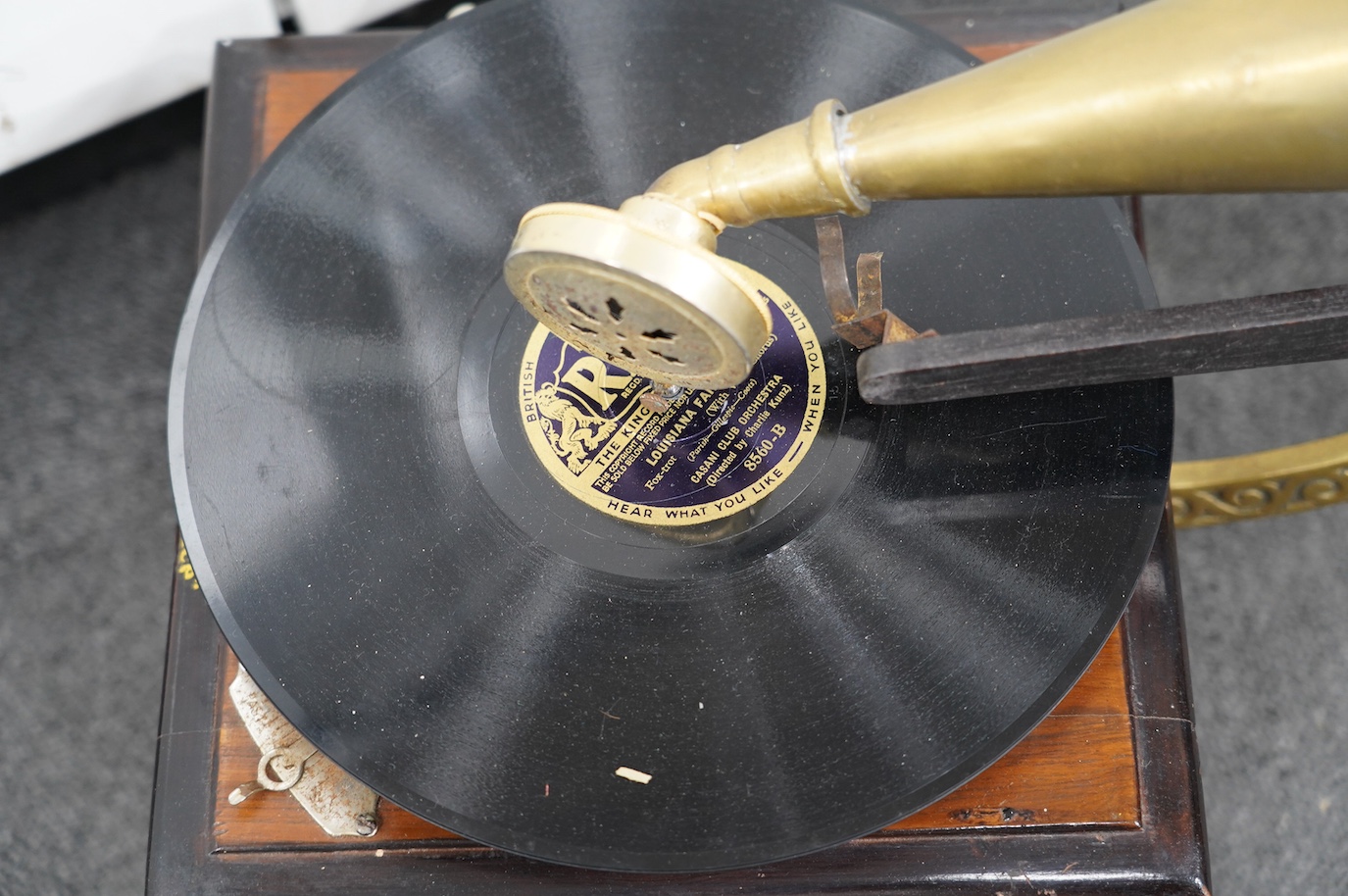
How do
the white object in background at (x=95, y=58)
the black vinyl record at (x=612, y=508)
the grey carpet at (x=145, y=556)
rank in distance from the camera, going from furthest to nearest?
the grey carpet at (x=145, y=556) < the white object in background at (x=95, y=58) < the black vinyl record at (x=612, y=508)

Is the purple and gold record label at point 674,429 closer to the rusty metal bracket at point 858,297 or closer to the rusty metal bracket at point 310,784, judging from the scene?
the rusty metal bracket at point 858,297

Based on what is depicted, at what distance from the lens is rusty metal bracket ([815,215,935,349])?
3.01 ft

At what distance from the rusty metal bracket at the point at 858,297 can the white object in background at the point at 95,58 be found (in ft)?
3.01

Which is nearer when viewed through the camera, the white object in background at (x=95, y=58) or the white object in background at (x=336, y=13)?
the white object in background at (x=95, y=58)

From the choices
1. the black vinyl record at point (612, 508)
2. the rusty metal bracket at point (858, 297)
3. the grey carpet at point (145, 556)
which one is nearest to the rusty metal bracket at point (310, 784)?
the black vinyl record at point (612, 508)

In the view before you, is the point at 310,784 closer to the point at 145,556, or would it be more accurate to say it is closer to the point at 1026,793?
the point at 1026,793

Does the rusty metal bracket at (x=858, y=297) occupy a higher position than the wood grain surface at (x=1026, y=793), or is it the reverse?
the rusty metal bracket at (x=858, y=297)

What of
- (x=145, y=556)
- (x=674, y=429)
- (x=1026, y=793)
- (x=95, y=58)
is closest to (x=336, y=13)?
(x=95, y=58)

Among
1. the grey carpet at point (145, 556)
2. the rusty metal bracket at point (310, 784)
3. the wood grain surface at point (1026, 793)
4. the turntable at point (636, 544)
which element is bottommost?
the grey carpet at point (145, 556)

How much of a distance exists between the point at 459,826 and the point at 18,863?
0.95 metres

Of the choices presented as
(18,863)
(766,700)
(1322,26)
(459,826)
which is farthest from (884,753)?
(18,863)

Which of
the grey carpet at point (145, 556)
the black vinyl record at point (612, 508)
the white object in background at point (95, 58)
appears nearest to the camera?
the black vinyl record at point (612, 508)

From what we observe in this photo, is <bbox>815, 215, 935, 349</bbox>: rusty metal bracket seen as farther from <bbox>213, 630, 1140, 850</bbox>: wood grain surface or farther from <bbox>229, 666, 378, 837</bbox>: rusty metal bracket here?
<bbox>229, 666, 378, 837</bbox>: rusty metal bracket

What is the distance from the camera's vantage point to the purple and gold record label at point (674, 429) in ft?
3.18
